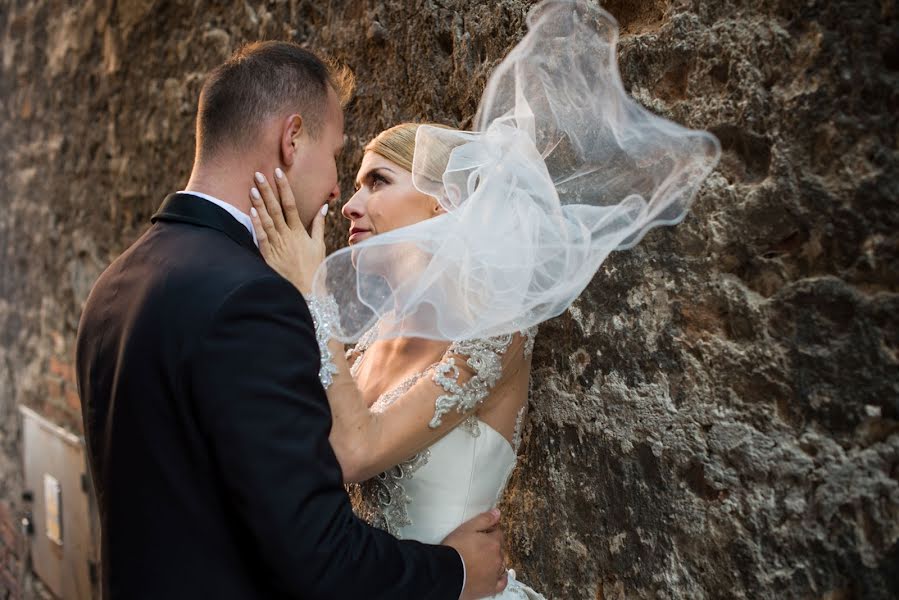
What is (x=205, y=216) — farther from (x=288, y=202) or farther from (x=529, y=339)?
(x=529, y=339)

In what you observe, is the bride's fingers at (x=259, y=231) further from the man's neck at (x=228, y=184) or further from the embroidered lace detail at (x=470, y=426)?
the embroidered lace detail at (x=470, y=426)

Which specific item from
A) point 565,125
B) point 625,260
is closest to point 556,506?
point 625,260

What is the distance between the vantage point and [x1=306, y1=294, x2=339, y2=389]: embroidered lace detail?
5.51ft

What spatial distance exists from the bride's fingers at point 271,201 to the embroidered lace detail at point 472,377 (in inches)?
18.6

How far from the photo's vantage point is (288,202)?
5.59ft

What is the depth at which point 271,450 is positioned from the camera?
138 centimetres

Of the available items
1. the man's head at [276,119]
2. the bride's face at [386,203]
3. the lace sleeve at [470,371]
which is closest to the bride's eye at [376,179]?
the bride's face at [386,203]

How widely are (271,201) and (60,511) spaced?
13.0 feet

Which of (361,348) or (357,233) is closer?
(357,233)

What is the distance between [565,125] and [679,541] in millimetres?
891

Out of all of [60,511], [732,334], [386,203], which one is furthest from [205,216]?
[60,511]

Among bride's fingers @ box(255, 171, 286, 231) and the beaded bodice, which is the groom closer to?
bride's fingers @ box(255, 171, 286, 231)

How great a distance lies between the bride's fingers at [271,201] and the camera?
1.67 m

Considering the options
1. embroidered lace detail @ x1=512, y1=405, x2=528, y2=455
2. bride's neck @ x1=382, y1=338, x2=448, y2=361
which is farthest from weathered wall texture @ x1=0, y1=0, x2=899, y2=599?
bride's neck @ x1=382, y1=338, x2=448, y2=361
